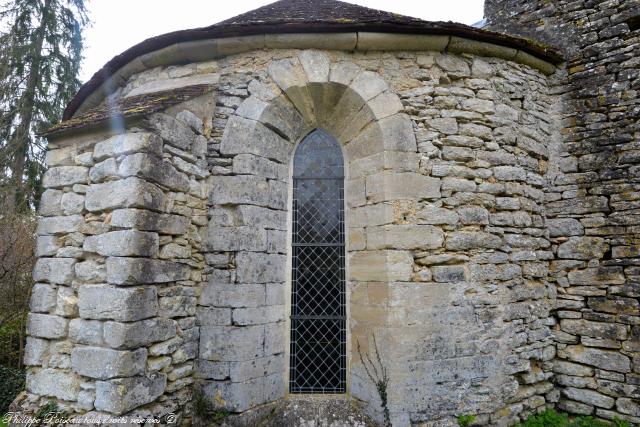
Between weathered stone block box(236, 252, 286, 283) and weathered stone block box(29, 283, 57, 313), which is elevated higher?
weathered stone block box(236, 252, 286, 283)

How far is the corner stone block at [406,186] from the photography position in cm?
352

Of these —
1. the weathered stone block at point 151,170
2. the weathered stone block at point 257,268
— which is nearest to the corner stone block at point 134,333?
the weathered stone block at point 257,268

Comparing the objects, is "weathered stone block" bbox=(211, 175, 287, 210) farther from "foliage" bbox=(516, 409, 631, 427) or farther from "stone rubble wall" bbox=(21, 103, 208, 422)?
"foliage" bbox=(516, 409, 631, 427)

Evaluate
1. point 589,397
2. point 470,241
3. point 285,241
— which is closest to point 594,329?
point 589,397

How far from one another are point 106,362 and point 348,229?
245 centimetres

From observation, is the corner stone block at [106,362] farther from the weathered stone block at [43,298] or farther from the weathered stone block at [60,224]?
the weathered stone block at [60,224]

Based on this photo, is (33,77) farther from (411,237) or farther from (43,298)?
(411,237)

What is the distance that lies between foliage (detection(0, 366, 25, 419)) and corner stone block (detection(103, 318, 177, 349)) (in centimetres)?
411

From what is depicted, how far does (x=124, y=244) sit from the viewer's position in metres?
2.78

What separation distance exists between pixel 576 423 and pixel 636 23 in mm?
4592

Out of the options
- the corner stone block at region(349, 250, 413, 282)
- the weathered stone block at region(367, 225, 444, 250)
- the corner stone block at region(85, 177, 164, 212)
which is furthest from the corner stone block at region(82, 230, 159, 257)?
the weathered stone block at region(367, 225, 444, 250)

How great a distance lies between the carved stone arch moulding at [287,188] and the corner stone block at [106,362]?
71 centimetres

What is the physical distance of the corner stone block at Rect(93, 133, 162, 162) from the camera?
9.60 feet

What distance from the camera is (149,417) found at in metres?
2.86
